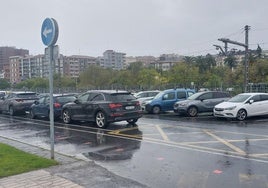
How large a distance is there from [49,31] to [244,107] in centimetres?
1208

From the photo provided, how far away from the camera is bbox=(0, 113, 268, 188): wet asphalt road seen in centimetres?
708

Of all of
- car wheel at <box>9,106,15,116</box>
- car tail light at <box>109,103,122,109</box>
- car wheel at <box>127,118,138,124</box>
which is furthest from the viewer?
car wheel at <box>9,106,15,116</box>

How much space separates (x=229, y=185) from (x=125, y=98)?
32.7ft

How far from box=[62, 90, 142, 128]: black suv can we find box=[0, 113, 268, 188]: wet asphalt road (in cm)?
47

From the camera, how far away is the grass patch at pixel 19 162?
24.9 ft

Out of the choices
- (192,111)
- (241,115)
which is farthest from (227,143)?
(192,111)

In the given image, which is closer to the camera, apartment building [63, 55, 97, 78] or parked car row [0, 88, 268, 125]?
parked car row [0, 88, 268, 125]

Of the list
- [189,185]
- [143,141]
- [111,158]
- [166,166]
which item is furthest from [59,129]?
[189,185]

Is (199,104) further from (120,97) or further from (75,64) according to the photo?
(75,64)

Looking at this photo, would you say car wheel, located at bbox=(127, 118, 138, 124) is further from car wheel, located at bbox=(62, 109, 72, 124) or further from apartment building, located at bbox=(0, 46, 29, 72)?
apartment building, located at bbox=(0, 46, 29, 72)

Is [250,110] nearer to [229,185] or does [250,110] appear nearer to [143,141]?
[143,141]

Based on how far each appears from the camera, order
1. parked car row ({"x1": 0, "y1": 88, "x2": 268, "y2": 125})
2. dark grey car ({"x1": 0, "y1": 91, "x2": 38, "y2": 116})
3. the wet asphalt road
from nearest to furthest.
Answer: the wet asphalt road, parked car row ({"x1": 0, "y1": 88, "x2": 268, "y2": 125}), dark grey car ({"x1": 0, "y1": 91, "x2": 38, "y2": 116})

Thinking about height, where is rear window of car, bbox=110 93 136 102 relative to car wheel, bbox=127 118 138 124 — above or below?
above

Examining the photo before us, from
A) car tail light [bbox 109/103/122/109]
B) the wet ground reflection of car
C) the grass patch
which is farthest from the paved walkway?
car tail light [bbox 109/103/122/109]
